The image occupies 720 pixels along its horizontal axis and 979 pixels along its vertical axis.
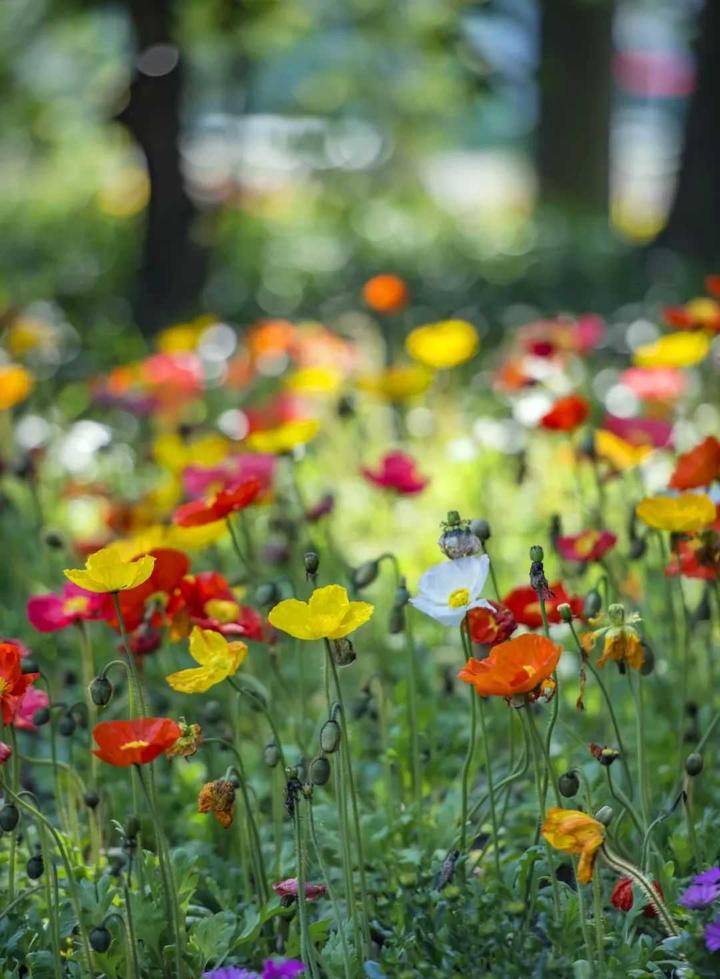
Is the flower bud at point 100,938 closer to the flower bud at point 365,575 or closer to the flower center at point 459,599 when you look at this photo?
the flower center at point 459,599

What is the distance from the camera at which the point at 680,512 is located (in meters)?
2.11

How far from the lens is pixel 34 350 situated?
4.64 meters

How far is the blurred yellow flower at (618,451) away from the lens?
2.88 metres

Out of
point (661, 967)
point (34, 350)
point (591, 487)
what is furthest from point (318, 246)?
point (661, 967)

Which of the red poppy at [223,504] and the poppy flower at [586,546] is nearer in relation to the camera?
the red poppy at [223,504]

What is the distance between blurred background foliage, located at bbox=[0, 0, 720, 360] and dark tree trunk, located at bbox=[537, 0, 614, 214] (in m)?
0.01

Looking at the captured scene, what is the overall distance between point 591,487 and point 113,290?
3299 millimetres

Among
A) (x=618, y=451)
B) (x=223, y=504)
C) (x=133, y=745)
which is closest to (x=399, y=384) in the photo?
(x=618, y=451)

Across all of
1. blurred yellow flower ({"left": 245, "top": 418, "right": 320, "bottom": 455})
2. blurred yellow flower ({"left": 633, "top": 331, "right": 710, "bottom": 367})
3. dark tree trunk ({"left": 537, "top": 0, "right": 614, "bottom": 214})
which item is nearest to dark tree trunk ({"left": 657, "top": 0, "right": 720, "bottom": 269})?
dark tree trunk ({"left": 537, "top": 0, "right": 614, "bottom": 214})

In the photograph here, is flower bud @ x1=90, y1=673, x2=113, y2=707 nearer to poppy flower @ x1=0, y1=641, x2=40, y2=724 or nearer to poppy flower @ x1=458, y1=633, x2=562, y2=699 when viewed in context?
poppy flower @ x1=0, y1=641, x2=40, y2=724

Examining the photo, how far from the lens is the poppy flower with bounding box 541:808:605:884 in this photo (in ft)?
5.45

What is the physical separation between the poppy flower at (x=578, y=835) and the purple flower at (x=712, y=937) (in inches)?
5.6

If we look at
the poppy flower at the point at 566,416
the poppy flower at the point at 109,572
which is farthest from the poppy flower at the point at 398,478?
the poppy flower at the point at 109,572

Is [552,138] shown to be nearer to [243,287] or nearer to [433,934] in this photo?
[243,287]
